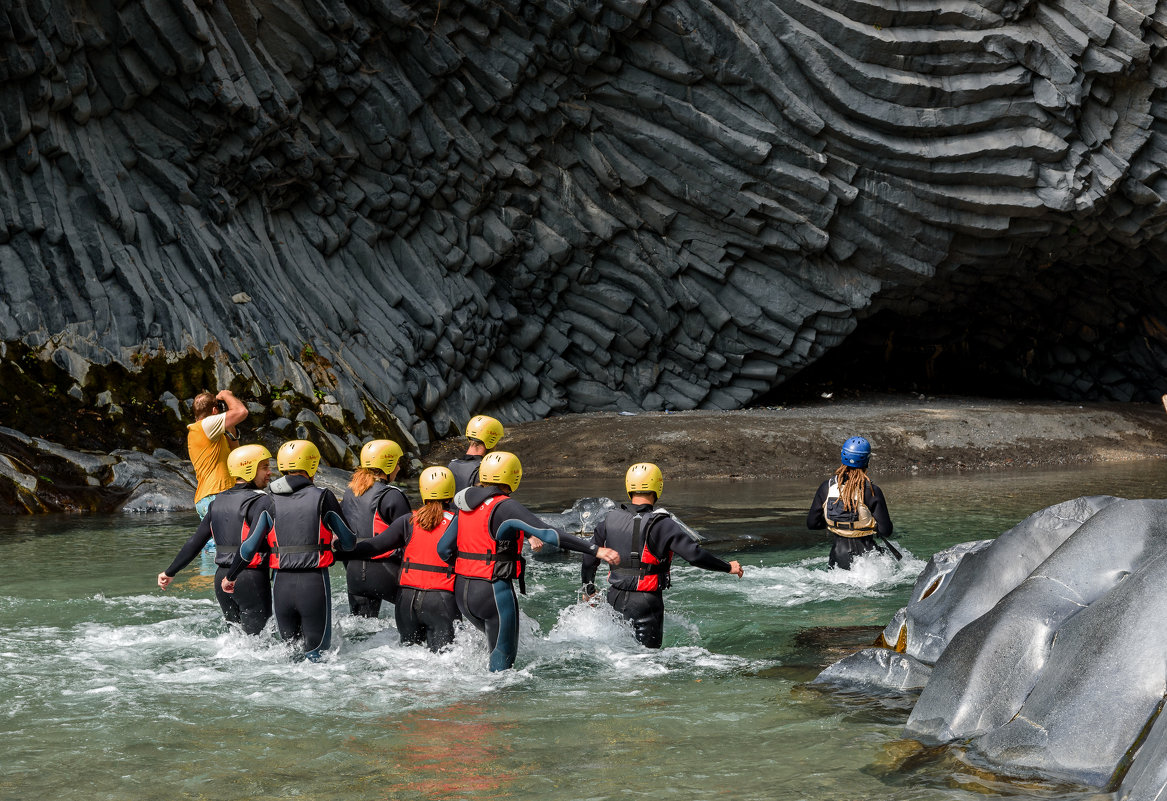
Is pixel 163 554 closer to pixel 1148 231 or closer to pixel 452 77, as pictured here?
pixel 452 77

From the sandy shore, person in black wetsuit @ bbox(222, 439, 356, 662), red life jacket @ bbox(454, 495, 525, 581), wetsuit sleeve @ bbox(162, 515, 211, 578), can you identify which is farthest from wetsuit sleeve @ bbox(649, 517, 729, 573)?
the sandy shore

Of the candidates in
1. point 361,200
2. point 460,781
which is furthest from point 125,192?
point 460,781

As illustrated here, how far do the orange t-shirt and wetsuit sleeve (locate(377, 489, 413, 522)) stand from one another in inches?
112

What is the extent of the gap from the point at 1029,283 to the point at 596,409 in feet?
42.9

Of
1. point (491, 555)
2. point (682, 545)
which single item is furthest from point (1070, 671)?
point (491, 555)

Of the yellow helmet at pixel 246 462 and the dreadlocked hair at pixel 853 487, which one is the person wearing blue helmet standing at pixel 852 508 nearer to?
the dreadlocked hair at pixel 853 487

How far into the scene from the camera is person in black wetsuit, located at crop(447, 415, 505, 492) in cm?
883

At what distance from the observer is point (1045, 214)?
85.6 ft

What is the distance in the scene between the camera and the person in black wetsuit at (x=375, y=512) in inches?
315

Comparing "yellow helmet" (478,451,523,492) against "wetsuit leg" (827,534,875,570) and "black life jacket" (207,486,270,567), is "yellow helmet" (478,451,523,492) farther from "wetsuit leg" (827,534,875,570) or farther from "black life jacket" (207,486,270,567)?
"wetsuit leg" (827,534,875,570)

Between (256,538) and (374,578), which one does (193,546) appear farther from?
(374,578)

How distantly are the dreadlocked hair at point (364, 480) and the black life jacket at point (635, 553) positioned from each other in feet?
6.46

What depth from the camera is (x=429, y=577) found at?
7.01 metres

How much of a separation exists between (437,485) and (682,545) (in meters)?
1.67
